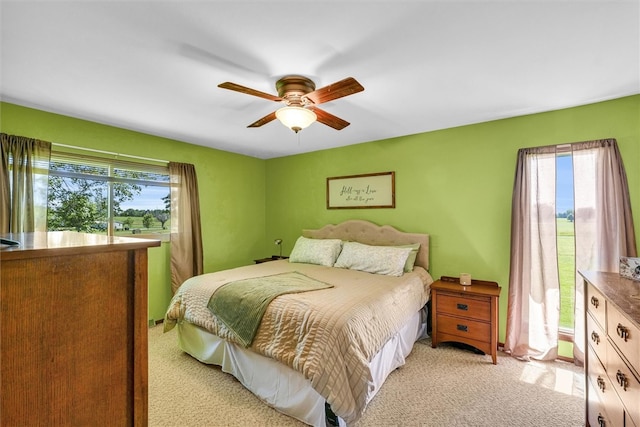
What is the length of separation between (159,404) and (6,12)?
2.55 m

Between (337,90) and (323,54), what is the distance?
0.78ft

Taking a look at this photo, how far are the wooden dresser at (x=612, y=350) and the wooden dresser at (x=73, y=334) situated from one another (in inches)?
69.6

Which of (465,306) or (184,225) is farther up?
(184,225)

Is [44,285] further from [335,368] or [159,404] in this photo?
[159,404]

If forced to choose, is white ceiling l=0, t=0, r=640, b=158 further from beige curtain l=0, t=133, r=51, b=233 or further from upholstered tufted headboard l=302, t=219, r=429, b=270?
upholstered tufted headboard l=302, t=219, r=429, b=270

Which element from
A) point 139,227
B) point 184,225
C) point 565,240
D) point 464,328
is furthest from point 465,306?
point 139,227

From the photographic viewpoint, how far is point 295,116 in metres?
2.06

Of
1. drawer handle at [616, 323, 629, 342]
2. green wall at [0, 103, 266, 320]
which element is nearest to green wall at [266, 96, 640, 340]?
green wall at [0, 103, 266, 320]

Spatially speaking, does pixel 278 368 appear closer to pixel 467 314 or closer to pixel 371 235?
pixel 467 314

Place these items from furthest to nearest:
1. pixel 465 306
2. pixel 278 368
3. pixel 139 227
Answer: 1. pixel 139 227
2. pixel 465 306
3. pixel 278 368

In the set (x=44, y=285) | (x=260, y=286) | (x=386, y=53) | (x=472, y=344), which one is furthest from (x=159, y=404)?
(x=386, y=53)

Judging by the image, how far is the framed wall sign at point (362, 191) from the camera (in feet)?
12.4

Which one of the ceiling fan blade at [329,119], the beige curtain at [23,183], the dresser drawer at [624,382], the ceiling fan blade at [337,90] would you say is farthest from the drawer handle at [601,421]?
the beige curtain at [23,183]

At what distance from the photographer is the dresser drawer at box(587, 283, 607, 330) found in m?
1.48
